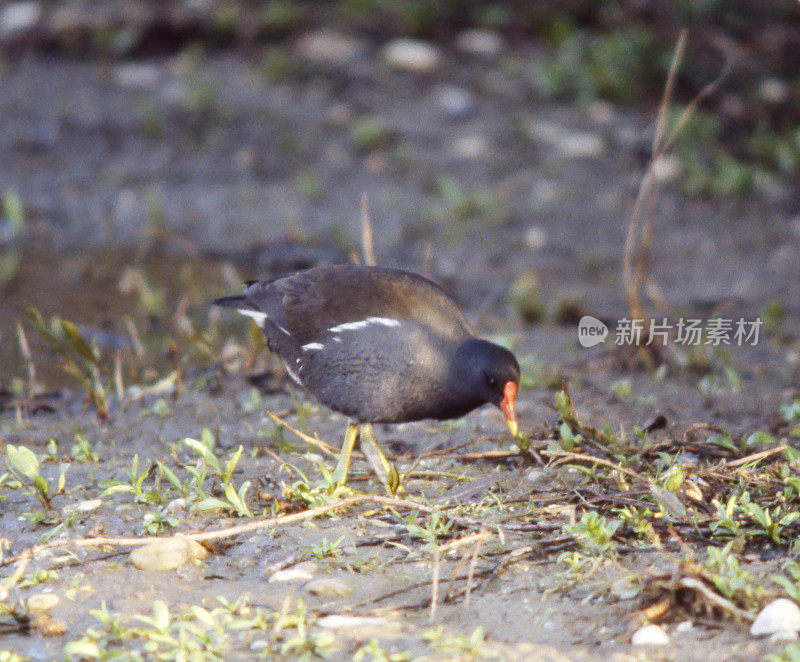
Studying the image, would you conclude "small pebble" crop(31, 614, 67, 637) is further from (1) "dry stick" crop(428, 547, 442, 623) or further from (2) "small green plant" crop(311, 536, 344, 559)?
(1) "dry stick" crop(428, 547, 442, 623)

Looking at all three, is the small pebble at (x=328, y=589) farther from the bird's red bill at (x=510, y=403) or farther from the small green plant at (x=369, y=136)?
the small green plant at (x=369, y=136)

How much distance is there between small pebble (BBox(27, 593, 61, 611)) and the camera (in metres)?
2.57

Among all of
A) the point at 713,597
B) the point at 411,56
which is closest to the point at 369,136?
the point at 411,56

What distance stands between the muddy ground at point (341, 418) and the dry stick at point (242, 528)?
0.16ft

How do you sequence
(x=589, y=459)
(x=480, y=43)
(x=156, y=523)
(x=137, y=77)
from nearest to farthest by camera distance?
(x=156, y=523), (x=589, y=459), (x=137, y=77), (x=480, y=43)

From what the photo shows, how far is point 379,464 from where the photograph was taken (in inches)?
135

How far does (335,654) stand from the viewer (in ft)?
7.70

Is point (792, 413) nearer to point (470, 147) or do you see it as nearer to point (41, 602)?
point (41, 602)

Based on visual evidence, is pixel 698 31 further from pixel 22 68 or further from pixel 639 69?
pixel 22 68

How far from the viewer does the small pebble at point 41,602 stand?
2574 millimetres

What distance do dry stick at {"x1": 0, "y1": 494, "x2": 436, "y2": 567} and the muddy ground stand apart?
0.05 m

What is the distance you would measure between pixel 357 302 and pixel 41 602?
1411 mm

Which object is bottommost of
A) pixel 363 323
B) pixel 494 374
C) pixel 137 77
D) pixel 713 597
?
pixel 713 597

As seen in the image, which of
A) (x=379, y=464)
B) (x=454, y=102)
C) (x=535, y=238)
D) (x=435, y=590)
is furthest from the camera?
(x=454, y=102)
